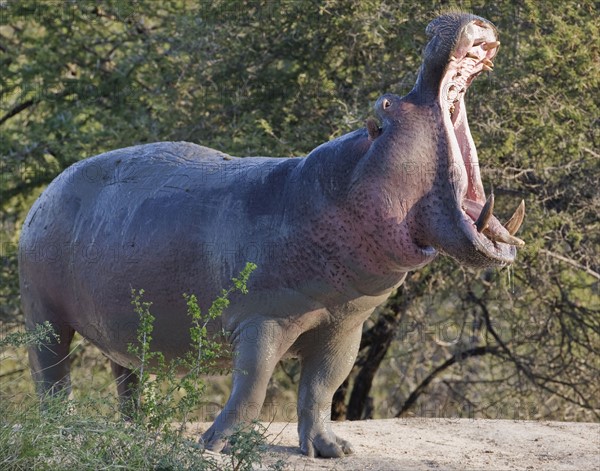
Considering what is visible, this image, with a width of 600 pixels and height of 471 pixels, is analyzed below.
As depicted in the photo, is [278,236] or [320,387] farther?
[320,387]

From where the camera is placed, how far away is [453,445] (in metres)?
6.21

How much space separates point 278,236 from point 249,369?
585mm

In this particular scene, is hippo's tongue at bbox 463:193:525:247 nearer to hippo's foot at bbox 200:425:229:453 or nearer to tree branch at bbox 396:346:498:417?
hippo's foot at bbox 200:425:229:453

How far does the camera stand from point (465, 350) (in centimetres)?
1016

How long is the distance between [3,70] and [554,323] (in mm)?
5662

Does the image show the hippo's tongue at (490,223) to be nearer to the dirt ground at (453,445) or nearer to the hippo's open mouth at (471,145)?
the hippo's open mouth at (471,145)

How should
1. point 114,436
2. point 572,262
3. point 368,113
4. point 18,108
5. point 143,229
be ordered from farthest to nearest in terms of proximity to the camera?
1. point 18,108
2. point 572,262
3. point 368,113
4. point 143,229
5. point 114,436

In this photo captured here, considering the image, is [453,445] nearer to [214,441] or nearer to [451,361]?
[214,441]

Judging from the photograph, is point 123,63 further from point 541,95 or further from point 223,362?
point 223,362

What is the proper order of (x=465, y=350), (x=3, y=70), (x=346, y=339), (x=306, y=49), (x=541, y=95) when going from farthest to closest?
(x=3, y=70)
(x=465, y=350)
(x=306, y=49)
(x=541, y=95)
(x=346, y=339)

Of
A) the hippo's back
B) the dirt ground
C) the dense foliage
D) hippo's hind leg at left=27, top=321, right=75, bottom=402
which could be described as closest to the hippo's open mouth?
the hippo's back

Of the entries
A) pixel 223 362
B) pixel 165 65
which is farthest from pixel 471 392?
pixel 223 362

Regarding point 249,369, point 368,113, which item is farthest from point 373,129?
point 368,113

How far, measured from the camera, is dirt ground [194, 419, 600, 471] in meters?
5.39
